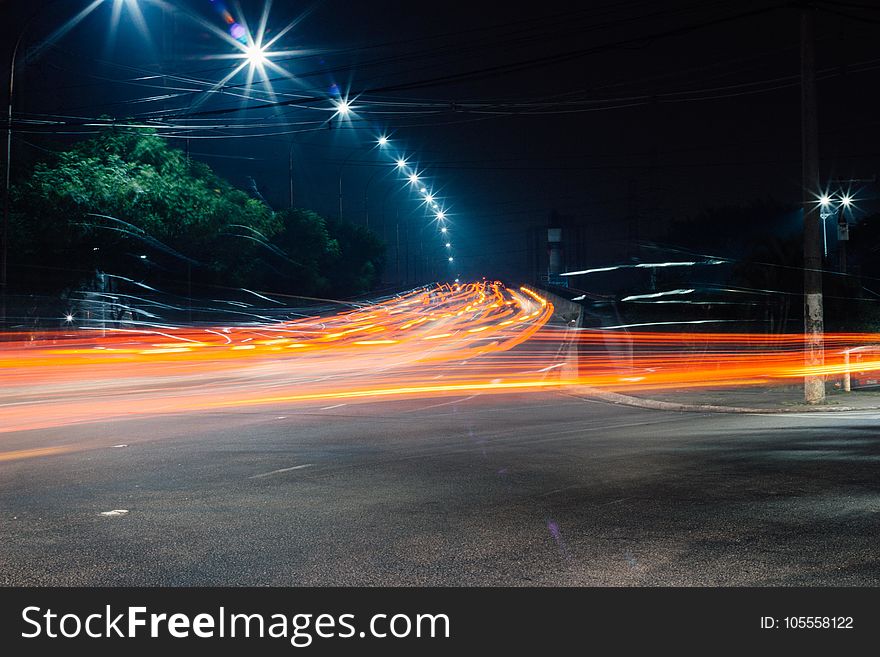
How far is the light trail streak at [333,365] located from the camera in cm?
1888

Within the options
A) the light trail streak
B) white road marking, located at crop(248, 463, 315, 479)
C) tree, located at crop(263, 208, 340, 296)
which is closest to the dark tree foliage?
the light trail streak

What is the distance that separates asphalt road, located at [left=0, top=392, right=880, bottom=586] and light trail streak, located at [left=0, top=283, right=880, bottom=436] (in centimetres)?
488

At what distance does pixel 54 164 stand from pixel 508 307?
47.6m

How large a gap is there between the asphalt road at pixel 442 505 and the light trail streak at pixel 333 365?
4.88 metres

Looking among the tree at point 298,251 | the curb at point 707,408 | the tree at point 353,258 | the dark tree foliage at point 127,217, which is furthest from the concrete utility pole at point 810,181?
the tree at point 353,258

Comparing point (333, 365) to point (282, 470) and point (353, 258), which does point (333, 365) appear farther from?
point (353, 258)

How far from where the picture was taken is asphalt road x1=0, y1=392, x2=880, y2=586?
18.6ft

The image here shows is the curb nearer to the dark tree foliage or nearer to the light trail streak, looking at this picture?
the light trail streak

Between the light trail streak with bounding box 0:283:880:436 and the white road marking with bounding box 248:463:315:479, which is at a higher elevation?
the light trail streak with bounding box 0:283:880:436

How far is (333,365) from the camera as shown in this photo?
100.0 ft

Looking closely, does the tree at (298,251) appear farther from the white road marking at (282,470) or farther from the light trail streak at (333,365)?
the white road marking at (282,470)

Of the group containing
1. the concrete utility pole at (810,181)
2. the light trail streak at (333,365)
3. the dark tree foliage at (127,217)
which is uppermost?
the dark tree foliage at (127,217)

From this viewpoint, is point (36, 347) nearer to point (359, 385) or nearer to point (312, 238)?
point (359, 385)
